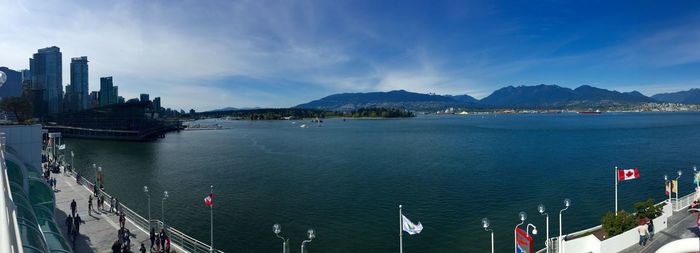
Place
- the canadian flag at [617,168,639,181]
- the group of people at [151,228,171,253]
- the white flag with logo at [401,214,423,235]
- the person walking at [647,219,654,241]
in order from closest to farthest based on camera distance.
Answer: the white flag with logo at [401,214,423,235]
the group of people at [151,228,171,253]
the person walking at [647,219,654,241]
the canadian flag at [617,168,639,181]

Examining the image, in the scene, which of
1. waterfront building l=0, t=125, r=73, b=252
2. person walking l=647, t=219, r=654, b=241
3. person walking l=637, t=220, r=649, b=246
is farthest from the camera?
person walking l=647, t=219, r=654, b=241

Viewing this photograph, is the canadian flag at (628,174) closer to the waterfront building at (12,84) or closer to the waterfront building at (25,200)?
the waterfront building at (25,200)

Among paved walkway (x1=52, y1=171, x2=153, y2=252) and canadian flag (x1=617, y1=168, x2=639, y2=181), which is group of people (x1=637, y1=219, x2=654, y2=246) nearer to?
canadian flag (x1=617, y1=168, x2=639, y2=181)

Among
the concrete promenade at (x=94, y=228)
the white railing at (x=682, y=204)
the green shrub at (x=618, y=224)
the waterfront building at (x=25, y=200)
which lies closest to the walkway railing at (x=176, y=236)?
the concrete promenade at (x=94, y=228)

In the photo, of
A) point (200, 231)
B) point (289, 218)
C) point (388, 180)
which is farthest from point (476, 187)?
point (200, 231)

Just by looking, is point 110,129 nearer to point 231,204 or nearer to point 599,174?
point 231,204

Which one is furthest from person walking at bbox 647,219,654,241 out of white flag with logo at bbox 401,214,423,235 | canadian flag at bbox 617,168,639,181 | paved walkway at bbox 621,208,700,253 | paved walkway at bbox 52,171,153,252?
paved walkway at bbox 52,171,153,252

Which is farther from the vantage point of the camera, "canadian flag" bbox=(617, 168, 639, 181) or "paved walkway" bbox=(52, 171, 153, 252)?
"canadian flag" bbox=(617, 168, 639, 181)

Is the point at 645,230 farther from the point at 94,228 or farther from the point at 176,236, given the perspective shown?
the point at 94,228
